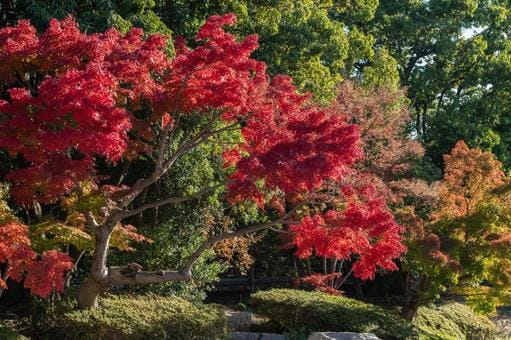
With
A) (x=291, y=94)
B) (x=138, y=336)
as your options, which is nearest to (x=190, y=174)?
(x=291, y=94)

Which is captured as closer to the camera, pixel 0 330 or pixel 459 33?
pixel 0 330

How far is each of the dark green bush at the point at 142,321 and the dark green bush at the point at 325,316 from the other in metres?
1.68

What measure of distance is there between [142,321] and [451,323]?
29.2 feet

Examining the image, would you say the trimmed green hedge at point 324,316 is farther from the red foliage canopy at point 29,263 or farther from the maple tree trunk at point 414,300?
the red foliage canopy at point 29,263

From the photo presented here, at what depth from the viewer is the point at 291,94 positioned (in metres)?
8.70

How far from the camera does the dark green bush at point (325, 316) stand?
10.2 metres

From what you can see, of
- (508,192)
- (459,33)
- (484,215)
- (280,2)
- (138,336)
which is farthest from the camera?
(459,33)

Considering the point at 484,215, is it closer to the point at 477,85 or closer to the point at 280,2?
the point at 280,2

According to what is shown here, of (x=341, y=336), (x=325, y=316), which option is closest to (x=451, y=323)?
(x=325, y=316)

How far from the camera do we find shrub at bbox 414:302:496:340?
43.7 ft

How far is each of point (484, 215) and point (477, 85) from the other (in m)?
13.8

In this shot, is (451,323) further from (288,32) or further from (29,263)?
(29,263)

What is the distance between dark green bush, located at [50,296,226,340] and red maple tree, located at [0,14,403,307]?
434 mm

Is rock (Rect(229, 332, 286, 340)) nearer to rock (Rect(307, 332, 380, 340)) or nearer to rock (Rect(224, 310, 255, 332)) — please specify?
rock (Rect(224, 310, 255, 332))
